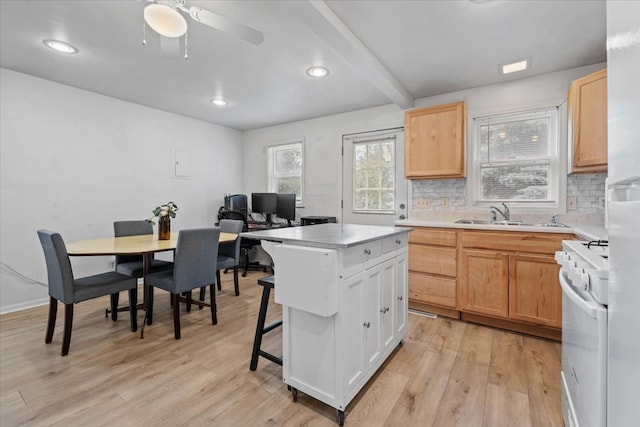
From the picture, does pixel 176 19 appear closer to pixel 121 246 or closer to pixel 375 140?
pixel 121 246

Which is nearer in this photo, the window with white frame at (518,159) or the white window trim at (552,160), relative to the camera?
the white window trim at (552,160)

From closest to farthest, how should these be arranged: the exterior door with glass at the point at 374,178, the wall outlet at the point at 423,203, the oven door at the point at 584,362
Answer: the oven door at the point at 584,362
the wall outlet at the point at 423,203
the exterior door with glass at the point at 374,178

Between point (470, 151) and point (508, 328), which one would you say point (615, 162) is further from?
point (470, 151)

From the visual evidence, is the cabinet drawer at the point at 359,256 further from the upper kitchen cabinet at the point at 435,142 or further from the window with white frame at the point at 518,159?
the window with white frame at the point at 518,159

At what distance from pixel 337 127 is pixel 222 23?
9.13 feet

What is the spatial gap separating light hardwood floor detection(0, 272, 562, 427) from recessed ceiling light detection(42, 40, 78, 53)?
8.16ft

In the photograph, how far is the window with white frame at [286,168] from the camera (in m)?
4.87

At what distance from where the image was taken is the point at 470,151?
3.29 meters

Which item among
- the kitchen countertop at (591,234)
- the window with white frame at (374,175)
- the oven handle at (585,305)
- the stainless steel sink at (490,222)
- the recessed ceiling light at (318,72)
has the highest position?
the recessed ceiling light at (318,72)

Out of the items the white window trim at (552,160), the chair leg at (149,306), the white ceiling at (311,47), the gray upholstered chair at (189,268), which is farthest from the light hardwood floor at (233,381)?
the white ceiling at (311,47)

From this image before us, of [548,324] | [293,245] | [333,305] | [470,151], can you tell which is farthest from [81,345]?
[470,151]

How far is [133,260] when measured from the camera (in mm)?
3070

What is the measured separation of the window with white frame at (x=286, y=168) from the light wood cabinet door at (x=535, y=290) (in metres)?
3.16

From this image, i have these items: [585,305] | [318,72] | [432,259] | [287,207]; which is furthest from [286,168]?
[585,305]
